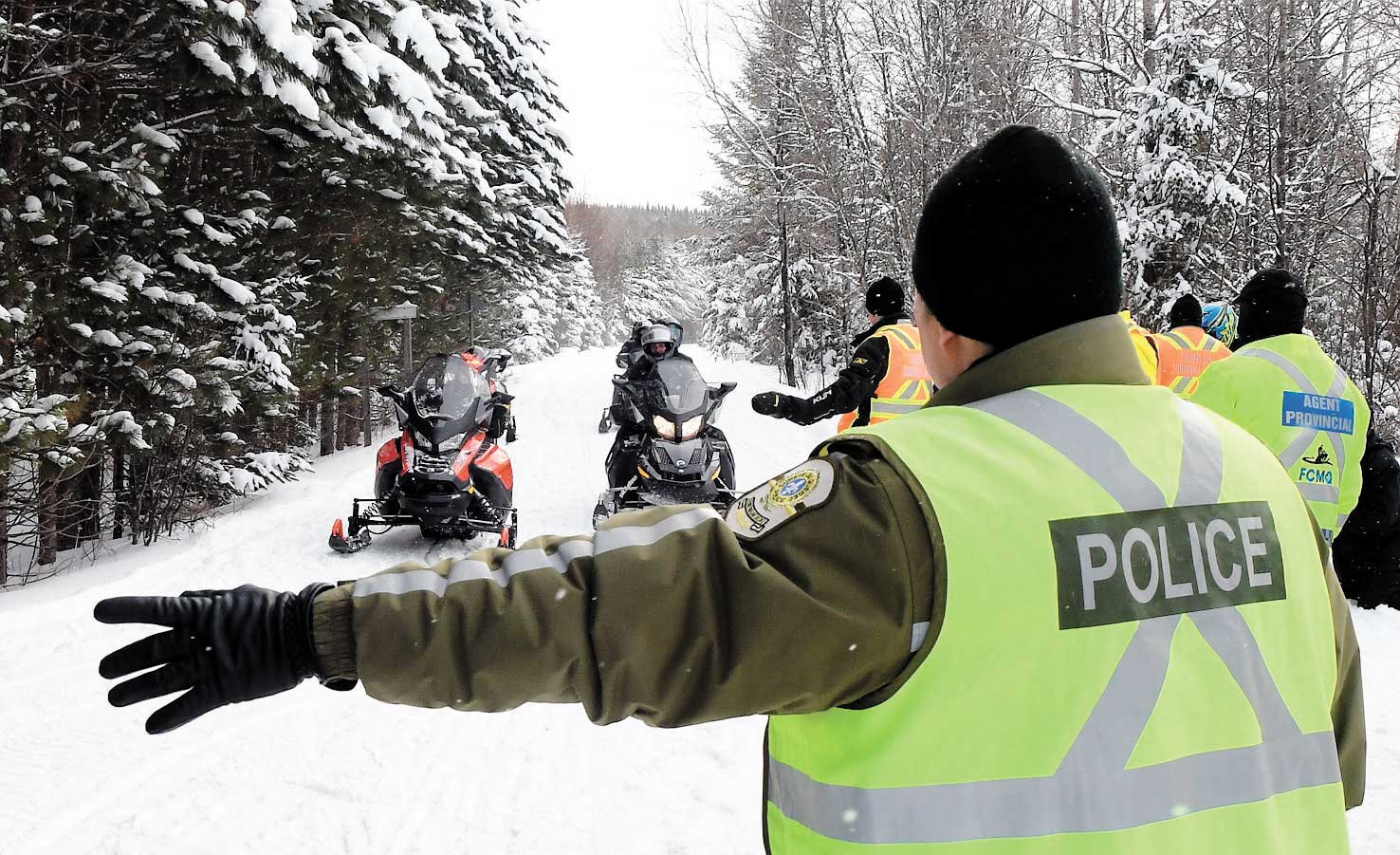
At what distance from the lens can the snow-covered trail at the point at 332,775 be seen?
3.07m

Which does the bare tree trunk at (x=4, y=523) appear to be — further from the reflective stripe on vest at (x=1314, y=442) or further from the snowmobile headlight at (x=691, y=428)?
the reflective stripe on vest at (x=1314, y=442)

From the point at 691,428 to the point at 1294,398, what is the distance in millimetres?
4626

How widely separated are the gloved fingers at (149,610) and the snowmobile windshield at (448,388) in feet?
19.0

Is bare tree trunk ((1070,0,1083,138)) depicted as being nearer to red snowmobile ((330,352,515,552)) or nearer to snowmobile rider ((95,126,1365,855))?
red snowmobile ((330,352,515,552))

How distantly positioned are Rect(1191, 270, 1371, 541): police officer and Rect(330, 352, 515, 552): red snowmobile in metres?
4.75

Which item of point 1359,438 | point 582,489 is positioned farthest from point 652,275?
point 1359,438

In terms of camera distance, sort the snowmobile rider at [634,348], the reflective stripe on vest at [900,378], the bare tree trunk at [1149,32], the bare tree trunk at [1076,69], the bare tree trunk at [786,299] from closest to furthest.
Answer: the reflective stripe on vest at [900,378] < the snowmobile rider at [634,348] < the bare tree trunk at [1149,32] < the bare tree trunk at [1076,69] < the bare tree trunk at [786,299]

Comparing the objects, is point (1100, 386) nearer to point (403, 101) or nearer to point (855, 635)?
point (855, 635)

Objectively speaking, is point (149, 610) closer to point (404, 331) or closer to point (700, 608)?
point (700, 608)

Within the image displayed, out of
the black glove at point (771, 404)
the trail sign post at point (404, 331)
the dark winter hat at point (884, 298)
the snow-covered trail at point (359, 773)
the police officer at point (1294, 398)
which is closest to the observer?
the snow-covered trail at point (359, 773)

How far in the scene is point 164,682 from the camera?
42.5 inches

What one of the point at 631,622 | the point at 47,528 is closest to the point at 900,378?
the point at 631,622

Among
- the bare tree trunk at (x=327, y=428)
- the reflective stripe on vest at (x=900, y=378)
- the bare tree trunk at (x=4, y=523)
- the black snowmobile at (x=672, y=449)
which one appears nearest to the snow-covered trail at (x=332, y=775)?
the bare tree trunk at (x=4, y=523)

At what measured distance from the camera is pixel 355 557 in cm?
669
